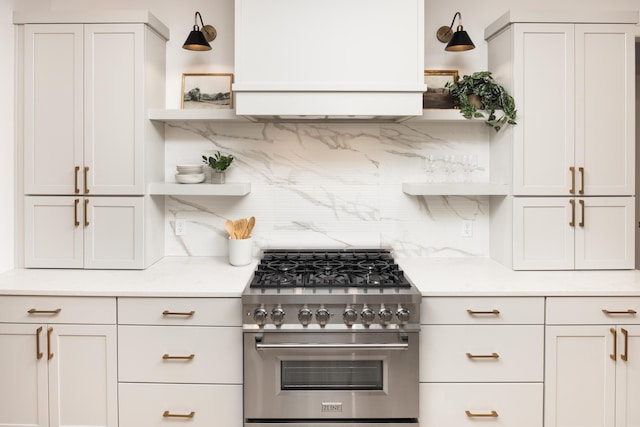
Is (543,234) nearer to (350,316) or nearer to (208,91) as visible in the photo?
(350,316)

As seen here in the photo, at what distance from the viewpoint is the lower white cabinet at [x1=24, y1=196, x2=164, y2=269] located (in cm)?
259

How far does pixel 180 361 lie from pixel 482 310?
4.45 feet

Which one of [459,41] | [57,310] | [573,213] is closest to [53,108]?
[57,310]

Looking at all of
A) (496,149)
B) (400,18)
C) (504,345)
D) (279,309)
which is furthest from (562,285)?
(400,18)

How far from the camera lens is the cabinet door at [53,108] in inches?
100.0

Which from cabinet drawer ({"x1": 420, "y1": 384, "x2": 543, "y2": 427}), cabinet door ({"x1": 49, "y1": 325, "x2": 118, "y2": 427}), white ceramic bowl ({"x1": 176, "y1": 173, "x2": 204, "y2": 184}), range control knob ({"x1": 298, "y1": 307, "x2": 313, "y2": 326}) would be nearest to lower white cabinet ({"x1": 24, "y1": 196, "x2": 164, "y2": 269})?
white ceramic bowl ({"x1": 176, "y1": 173, "x2": 204, "y2": 184})

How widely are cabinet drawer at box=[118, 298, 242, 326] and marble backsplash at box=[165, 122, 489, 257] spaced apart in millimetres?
778

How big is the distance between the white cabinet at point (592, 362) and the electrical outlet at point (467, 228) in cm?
80

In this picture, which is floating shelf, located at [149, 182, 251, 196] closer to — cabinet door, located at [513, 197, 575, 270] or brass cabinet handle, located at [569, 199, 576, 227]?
cabinet door, located at [513, 197, 575, 270]

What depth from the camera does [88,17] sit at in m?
2.52

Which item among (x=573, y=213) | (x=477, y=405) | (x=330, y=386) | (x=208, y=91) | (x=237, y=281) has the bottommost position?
(x=477, y=405)

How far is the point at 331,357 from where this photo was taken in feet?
6.95

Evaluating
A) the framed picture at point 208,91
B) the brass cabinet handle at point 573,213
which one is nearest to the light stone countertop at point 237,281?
the brass cabinet handle at point 573,213

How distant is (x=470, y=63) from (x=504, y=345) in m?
1.62
